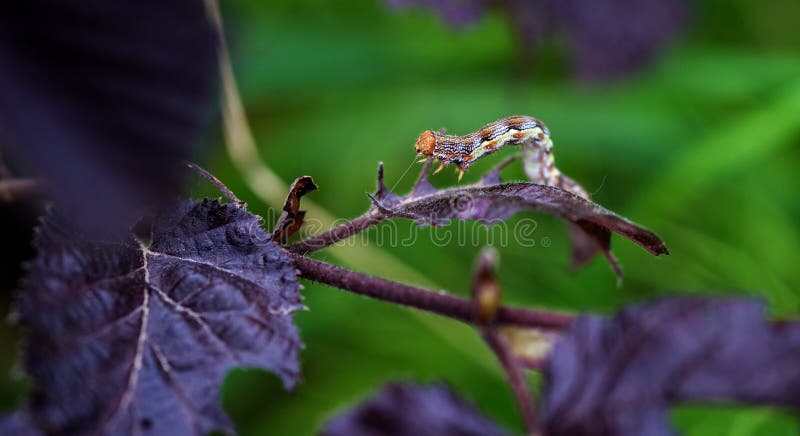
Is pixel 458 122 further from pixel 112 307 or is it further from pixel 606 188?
pixel 112 307

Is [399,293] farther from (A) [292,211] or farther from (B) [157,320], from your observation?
(B) [157,320]

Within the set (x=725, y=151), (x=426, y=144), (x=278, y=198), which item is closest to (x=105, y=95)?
(x=426, y=144)

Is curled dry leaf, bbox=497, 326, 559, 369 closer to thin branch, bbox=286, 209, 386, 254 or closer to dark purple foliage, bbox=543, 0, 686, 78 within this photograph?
thin branch, bbox=286, 209, 386, 254

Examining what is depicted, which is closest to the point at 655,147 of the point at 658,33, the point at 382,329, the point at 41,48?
the point at 658,33

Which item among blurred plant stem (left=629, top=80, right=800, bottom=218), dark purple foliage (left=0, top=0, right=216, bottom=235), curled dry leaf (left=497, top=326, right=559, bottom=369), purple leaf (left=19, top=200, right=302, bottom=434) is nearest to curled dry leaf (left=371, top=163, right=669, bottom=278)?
purple leaf (left=19, top=200, right=302, bottom=434)

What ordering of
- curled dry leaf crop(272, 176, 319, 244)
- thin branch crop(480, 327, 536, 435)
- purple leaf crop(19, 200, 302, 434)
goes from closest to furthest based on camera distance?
purple leaf crop(19, 200, 302, 434) < curled dry leaf crop(272, 176, 319, 244) < thin branch crop(480, 327, 536, 435)

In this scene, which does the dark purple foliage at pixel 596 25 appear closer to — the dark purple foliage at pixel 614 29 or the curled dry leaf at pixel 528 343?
the dark purple foliage at pixel 614 29
